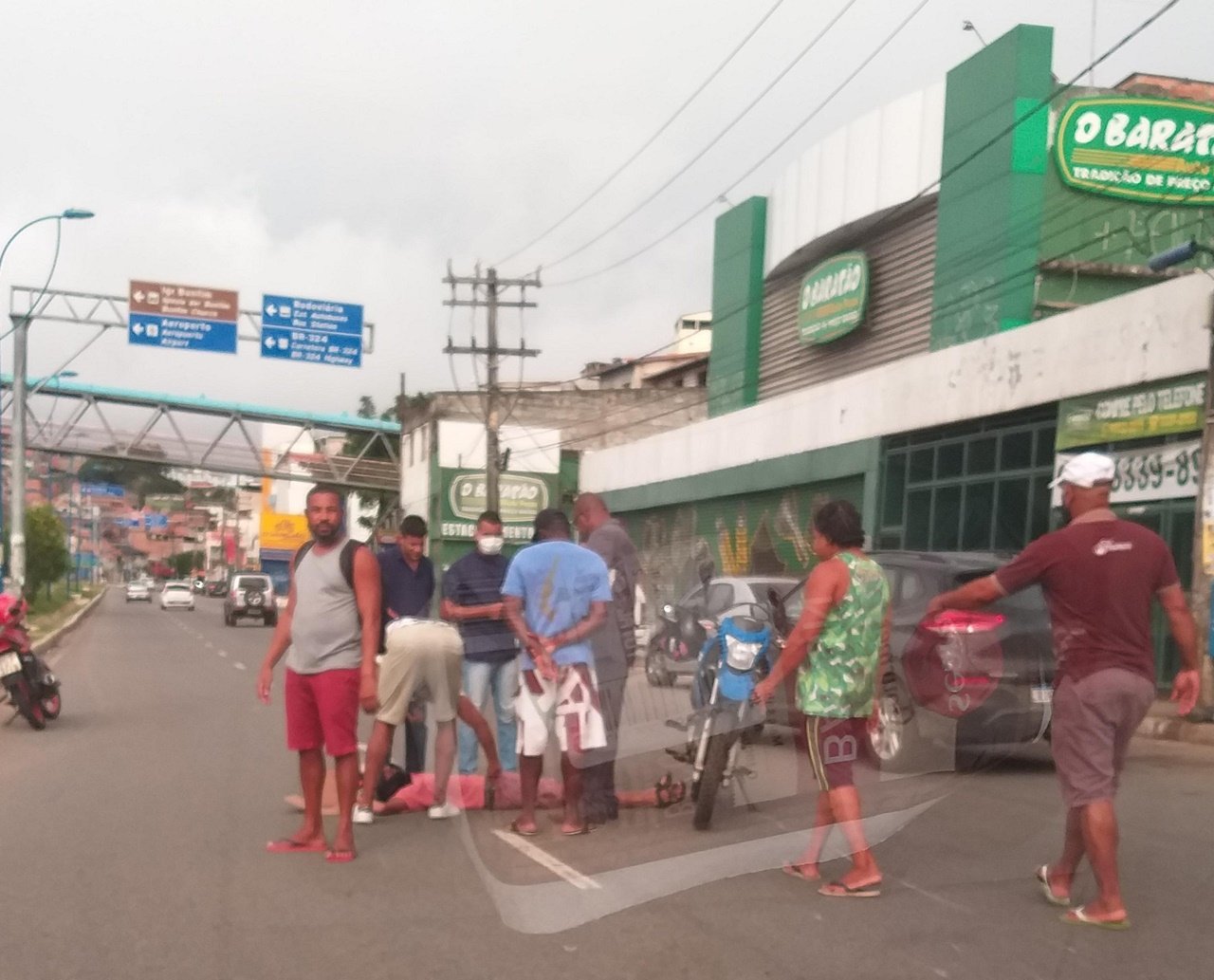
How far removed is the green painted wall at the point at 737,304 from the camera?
31.6m

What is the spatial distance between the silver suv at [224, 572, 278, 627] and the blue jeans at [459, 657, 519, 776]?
39332 millimetres

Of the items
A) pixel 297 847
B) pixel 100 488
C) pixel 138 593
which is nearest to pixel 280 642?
pixel 297 847

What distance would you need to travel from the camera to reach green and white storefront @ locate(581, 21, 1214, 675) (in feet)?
58.9

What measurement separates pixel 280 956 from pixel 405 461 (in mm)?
47248

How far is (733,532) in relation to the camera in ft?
100

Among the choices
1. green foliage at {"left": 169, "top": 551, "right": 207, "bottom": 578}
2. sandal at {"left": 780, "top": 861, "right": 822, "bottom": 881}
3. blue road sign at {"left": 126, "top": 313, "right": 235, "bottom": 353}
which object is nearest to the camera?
sandal at {"left": 780, "top": 861, "right": 822, "bottom": 881}

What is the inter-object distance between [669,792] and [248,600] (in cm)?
4132

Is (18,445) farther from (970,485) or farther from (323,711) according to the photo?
(323,711)

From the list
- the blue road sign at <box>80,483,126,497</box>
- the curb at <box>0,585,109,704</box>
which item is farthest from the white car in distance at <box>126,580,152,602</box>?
the curb at <box>0,585,109,704</box>

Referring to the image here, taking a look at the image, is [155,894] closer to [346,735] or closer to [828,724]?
[346,735]

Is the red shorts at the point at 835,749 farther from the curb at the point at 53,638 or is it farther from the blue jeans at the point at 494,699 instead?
the curb at the point at 53,638

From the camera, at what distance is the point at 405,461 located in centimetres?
5222

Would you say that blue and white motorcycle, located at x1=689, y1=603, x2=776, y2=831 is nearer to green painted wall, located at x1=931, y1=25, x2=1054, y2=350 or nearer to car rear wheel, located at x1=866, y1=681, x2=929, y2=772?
car rear wheel, located at x1=866, y1=681, x2=929, y2=772

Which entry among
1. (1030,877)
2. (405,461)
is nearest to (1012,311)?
(1030,877)
